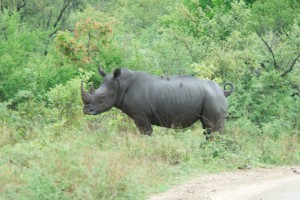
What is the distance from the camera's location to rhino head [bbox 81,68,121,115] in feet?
44.7

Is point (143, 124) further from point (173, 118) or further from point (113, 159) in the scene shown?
point (113, 159)

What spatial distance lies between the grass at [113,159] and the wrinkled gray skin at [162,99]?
0.40 metres

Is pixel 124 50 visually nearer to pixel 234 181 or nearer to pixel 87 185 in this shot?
pixel 234 181

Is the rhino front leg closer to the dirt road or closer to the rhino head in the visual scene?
the rhino head

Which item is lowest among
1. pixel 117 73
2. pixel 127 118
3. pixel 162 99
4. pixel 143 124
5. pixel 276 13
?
pixel 276 13

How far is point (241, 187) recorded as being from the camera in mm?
10352

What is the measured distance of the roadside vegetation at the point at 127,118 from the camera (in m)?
8.80

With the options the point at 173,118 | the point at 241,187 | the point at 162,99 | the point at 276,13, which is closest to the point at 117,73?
the point at 162,99

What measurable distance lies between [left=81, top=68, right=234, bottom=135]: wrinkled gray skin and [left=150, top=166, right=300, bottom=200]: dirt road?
2033 mm

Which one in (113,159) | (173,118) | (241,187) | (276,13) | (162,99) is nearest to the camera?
(113,159)

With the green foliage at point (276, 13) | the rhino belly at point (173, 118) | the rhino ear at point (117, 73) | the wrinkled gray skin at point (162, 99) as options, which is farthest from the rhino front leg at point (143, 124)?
the green foliage at point (276, 13)

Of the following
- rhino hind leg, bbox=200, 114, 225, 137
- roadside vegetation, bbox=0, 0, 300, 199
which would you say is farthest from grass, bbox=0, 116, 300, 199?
rhino hind leg, bbox=200, 114, 225, 137

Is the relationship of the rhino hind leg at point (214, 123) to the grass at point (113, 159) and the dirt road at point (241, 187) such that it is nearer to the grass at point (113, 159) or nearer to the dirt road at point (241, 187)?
the grass at point (113, 159)

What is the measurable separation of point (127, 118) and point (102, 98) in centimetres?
155
